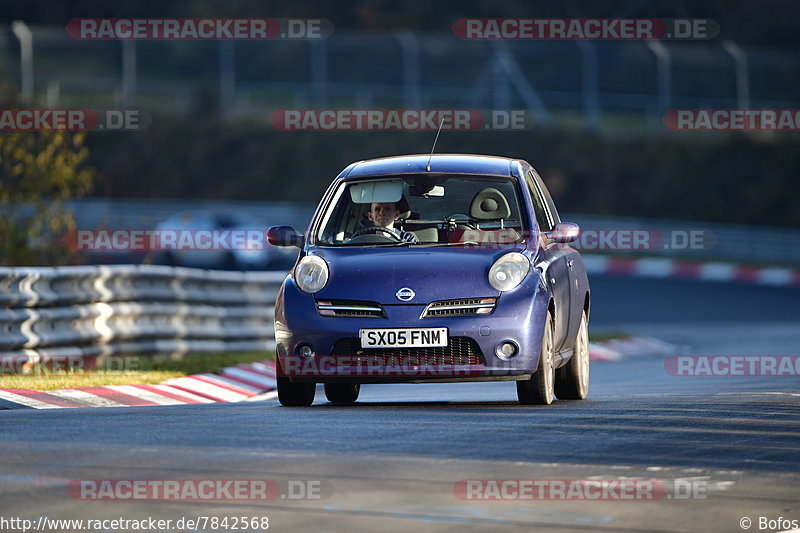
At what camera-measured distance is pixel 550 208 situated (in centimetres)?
1173

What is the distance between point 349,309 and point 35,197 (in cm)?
908

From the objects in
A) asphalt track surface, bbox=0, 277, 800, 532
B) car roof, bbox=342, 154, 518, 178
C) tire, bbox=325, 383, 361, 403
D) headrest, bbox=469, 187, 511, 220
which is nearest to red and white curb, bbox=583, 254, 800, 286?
asphalt track surface, bbox=0, 277, 800, 532

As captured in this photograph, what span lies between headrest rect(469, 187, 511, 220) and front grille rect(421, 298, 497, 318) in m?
1.12

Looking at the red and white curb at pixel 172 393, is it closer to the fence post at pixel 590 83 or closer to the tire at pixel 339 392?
the tire at pixel 339 392

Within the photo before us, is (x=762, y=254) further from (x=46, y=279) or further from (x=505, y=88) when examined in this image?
(x=46, y=279)

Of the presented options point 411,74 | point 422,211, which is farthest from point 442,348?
point 411,74

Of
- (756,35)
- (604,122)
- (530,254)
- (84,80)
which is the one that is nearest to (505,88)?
(604,122)

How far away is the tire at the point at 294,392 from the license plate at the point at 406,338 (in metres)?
0.81

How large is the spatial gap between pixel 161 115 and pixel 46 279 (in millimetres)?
38179

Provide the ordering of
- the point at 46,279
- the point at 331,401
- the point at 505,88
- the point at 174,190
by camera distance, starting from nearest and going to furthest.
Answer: the point at 331,401, the point at 46,279, the point at 505,88, the point at 174,190

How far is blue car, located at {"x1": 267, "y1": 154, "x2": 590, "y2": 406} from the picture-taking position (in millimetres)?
9727

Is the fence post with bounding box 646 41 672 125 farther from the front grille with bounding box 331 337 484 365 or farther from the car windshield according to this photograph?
the front grille with bounding box 331 337 484 365

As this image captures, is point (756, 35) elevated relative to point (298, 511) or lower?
elevated

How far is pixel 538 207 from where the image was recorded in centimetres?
1120
